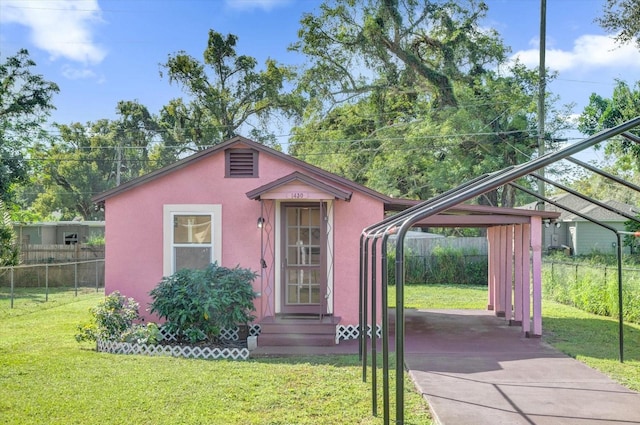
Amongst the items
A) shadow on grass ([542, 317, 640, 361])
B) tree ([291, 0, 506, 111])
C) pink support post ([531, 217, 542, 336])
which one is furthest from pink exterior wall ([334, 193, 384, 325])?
tree ([291, 0, 506, 111])

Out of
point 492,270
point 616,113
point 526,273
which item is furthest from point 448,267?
point 526,273

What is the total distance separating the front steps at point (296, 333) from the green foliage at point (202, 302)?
41cm

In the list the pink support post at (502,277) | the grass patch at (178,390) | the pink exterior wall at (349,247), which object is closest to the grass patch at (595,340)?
the pink support post at (502,277)

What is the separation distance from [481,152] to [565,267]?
22.7 feet

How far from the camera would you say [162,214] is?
10305mm

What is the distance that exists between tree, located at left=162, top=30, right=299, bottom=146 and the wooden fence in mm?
9257

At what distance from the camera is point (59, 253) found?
22.7 metres

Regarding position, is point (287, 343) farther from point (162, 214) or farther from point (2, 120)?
point (2, 120)

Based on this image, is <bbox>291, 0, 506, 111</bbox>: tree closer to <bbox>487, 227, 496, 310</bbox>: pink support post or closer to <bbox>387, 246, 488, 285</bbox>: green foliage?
<bbox>387, 246, 488, 285</bbox>: green foliage

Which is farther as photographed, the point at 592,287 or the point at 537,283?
the point at 592,287

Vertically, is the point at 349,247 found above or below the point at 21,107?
below

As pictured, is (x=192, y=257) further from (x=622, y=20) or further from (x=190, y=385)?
(x=622, y=20)

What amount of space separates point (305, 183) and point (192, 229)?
7.63 ft

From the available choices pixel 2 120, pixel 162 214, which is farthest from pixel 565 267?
pixel 2 120
